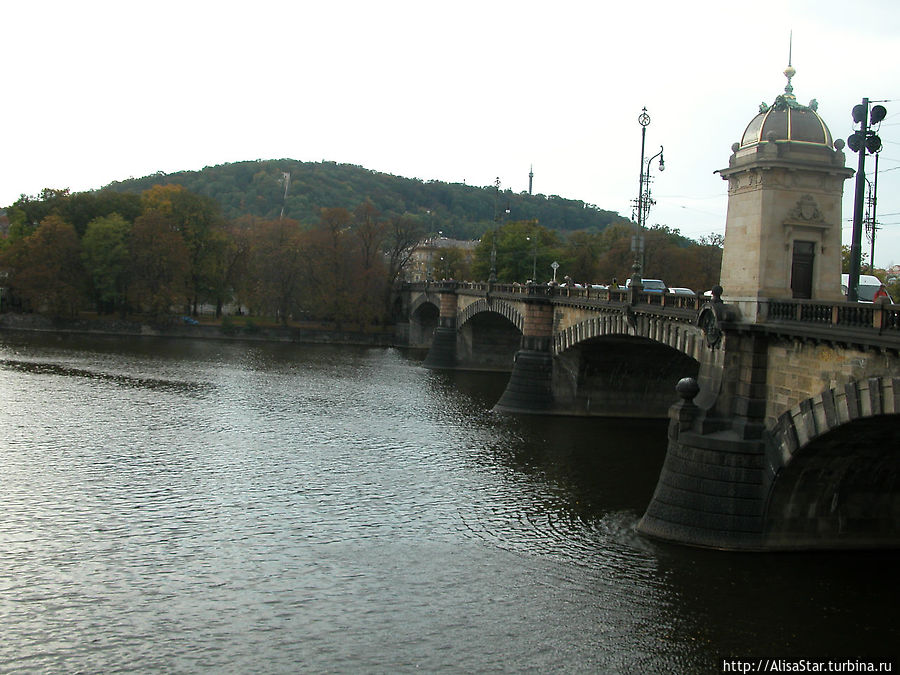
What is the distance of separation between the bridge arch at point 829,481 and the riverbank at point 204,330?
2883 inches

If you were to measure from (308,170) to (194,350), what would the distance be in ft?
420

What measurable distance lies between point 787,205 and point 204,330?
246 feet

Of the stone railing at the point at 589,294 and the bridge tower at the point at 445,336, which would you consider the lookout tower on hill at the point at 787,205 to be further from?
the bridge tower at the point at 445,336

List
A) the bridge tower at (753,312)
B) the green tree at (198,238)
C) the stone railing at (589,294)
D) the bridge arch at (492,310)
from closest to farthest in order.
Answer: the bridge tower at (753,312)
the stone railing at (589,294)
the bridge arch at (492,310)
the green tree at (198,238)

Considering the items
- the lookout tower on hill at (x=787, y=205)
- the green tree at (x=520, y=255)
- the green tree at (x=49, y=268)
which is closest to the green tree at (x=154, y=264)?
the green tree at (x=49, y=268)

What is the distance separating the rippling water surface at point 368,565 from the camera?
633 inches

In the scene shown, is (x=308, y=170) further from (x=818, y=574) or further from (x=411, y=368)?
(x=818, y=574)

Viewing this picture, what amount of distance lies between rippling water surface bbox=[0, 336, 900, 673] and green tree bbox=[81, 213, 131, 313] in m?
54.0

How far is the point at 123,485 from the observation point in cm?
2616

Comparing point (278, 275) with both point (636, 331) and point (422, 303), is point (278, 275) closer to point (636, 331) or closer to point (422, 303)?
point (422, 303)

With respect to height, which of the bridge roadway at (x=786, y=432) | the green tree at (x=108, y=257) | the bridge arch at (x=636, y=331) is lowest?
the bridge roadway at (x=786, y=432)

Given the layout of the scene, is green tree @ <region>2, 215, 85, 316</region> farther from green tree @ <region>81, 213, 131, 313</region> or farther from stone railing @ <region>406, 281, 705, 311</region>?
stone railing @ <region>406, 281, 705, 311</region>

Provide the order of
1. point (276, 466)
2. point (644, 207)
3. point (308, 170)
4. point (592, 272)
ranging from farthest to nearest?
point (308, 170)
point (592, 272)
point (644, 207)
point (276, 466)

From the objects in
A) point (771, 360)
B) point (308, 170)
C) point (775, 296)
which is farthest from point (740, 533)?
point (308, 170)
